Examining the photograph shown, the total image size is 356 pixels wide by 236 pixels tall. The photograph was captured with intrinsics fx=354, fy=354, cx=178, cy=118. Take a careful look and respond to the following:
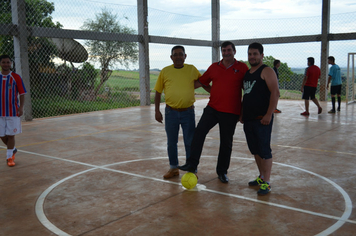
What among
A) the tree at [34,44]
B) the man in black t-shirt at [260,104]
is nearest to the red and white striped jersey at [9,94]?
the man in black t-shirt at [260,104]

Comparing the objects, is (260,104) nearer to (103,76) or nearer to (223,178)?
(223,178)

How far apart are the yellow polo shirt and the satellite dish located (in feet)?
33.6

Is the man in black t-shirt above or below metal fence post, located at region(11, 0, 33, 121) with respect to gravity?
below

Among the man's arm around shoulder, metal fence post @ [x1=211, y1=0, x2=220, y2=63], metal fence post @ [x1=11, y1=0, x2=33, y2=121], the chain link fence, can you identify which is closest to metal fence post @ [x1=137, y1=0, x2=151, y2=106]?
the chain link fence

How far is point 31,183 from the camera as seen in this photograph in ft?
15.7

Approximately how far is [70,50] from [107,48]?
1.96m

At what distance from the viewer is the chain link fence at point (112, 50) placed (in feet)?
41.1

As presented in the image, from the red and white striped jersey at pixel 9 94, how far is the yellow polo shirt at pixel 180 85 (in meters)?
2.71

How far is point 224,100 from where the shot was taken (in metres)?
4.48

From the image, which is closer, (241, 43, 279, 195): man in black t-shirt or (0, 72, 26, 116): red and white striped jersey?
(241, 43, 279, 195): man in black t-shirt

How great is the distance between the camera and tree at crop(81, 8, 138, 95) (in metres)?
15.3

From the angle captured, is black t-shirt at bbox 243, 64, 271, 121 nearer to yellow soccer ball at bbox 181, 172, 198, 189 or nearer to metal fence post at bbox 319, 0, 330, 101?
yellow soccer ball at bbox 181, 172, 198, 189

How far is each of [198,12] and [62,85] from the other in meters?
8.63

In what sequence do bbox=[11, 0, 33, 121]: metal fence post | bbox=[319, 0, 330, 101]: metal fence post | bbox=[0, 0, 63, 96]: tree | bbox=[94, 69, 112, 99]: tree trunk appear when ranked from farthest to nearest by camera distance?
bbox=[319, 0, 330, 101]: metal fence post, bbox=[94, 69, 112, 99]: tree trunk, bbox=[0, 0, 63, 96]: tree, bbox=[11, 0, 33, 121]: metal fence post
